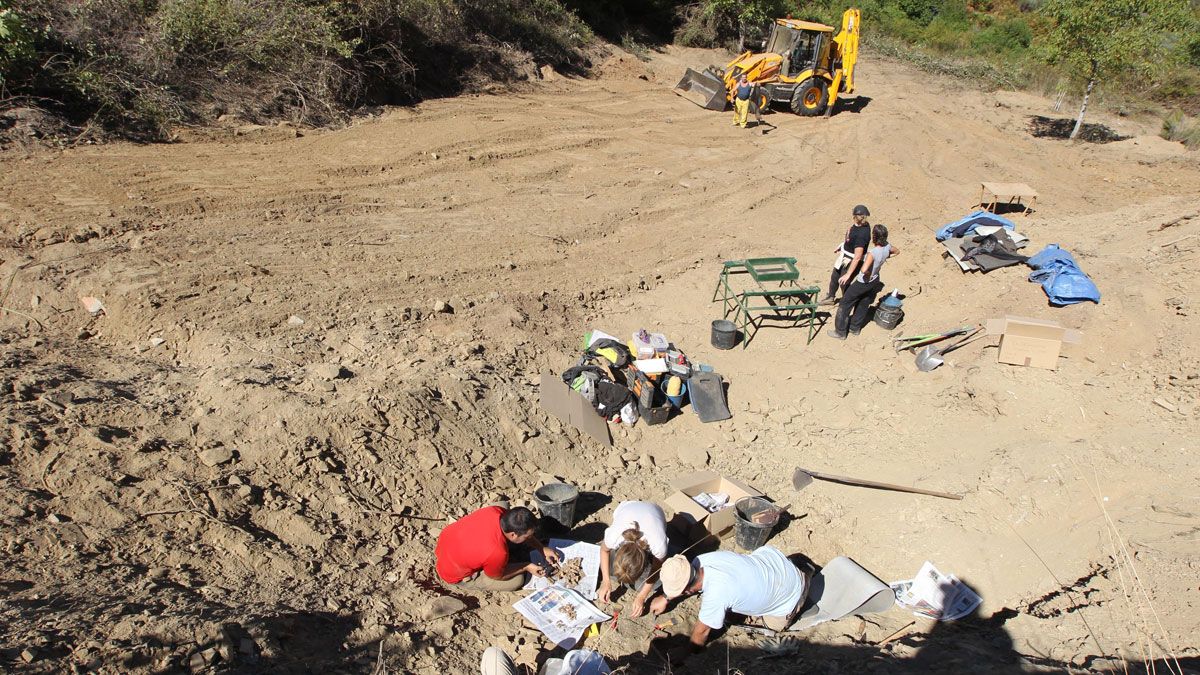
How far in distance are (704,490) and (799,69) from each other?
1262 cm

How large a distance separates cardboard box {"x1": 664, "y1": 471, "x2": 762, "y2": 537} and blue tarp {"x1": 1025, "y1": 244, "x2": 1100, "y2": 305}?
15.3 ft

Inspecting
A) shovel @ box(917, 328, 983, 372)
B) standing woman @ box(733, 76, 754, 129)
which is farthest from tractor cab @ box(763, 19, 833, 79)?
Answer: shovel @ box(917, 328, 983, 372)

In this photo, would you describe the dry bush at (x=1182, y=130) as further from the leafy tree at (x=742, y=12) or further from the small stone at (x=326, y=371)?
the small stone at (x=326, y=371)

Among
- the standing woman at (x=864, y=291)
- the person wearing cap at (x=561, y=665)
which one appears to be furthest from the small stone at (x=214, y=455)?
the standing woman at (x=864, y=291)

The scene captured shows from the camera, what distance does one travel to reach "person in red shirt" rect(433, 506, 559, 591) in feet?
14.6

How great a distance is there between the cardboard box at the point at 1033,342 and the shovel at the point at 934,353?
48cm

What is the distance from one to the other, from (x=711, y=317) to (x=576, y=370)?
97.6 inches

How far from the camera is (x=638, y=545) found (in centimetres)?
440

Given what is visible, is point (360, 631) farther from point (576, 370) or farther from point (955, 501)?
point (955, 501)

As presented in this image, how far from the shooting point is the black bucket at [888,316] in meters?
8.20

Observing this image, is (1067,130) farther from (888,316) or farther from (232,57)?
(232,57)

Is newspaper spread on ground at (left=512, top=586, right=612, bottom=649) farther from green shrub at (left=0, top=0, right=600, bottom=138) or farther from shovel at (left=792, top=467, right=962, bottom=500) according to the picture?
green shrub at (left=0, top=0, right=600, bottom=138)

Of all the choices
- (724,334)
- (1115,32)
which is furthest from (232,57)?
(1115,32)

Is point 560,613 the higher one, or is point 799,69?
point 799,69
